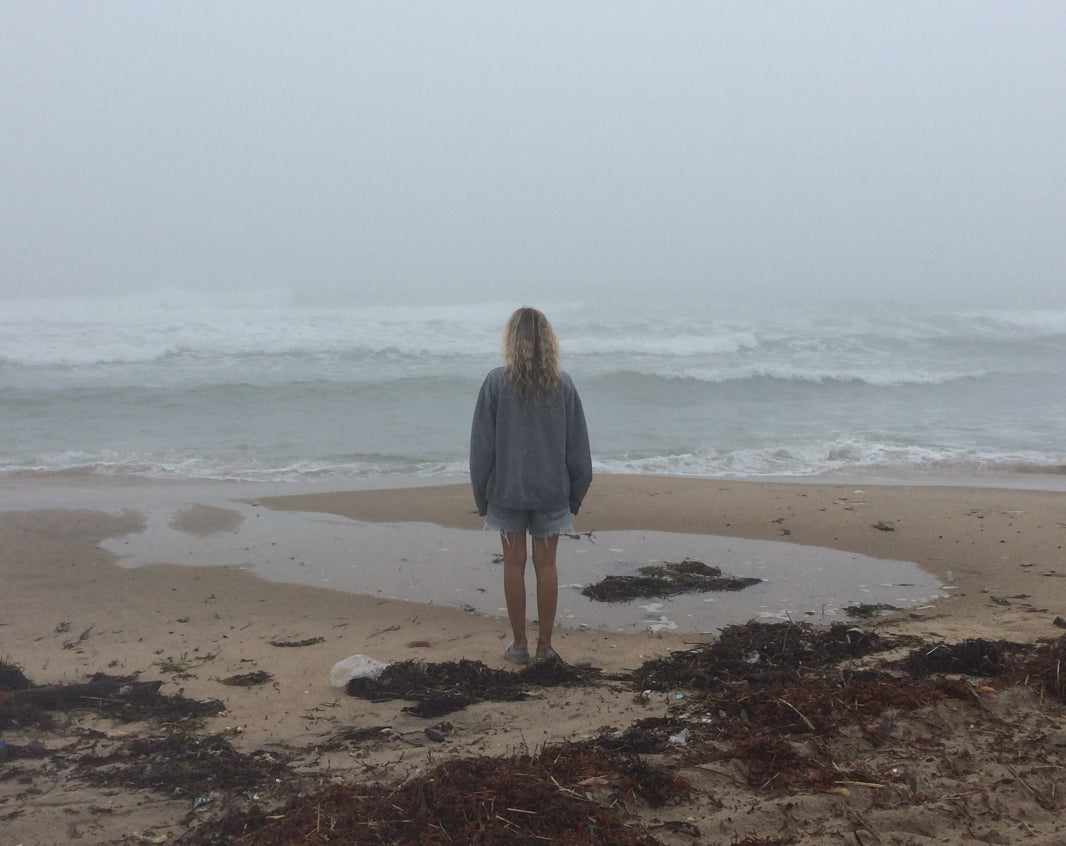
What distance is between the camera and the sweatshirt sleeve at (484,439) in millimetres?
4203

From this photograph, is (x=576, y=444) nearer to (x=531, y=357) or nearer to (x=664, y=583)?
(x=531, y=357)

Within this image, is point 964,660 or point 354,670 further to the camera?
point 354,670

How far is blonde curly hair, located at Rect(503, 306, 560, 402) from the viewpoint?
4082 millimetres

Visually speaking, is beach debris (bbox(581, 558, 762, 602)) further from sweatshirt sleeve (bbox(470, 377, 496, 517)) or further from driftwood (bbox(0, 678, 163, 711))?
driftwood (bbox(0, 678, 163, 711))

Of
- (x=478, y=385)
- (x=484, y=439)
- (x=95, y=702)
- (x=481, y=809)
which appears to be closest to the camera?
(x=481, y=809)

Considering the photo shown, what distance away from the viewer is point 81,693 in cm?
385

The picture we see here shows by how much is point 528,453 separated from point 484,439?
0.77 ft

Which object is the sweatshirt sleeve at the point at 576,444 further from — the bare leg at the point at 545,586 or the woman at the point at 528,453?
the bare leg at the point at 545,586

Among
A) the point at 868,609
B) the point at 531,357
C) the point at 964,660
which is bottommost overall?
the point at 868,609

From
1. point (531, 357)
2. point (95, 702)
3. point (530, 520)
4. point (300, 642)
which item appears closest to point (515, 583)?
point (530, 520)

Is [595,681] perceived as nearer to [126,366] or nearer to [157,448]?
[157,448]

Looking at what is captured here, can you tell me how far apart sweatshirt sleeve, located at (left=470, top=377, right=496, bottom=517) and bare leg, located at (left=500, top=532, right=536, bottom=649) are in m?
0.33

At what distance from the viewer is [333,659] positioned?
4.38 m

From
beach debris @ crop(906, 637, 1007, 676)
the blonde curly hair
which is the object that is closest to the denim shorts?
the blonde curly hair
